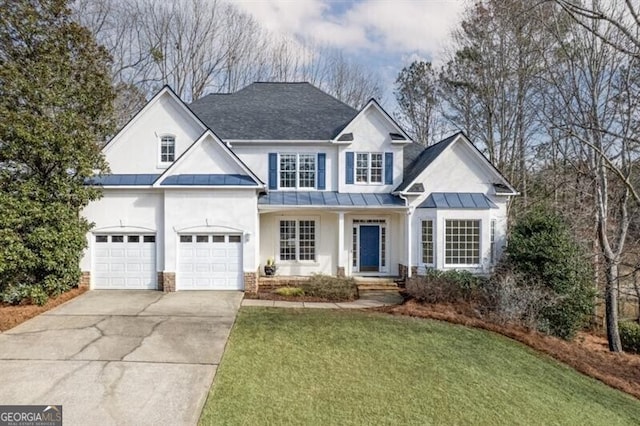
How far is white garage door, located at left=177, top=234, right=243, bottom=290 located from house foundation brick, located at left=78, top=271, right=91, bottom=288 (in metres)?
3.46

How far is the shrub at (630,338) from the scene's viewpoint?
549 inches

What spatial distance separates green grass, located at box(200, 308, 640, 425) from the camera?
5.80m

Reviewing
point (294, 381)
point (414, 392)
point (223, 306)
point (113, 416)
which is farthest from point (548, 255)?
point (113, 416)

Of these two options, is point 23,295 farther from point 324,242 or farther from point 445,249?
point 445,249

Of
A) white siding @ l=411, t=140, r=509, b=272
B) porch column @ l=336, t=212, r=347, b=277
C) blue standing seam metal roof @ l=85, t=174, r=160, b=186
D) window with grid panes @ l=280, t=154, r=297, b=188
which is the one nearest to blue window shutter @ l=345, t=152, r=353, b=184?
porch column @ l=336, t=212, r=347, b=277

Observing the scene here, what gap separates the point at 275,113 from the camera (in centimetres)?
1747

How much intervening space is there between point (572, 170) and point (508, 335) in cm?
1080

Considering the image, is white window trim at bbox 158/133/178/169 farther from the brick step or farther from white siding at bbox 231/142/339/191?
the brick step

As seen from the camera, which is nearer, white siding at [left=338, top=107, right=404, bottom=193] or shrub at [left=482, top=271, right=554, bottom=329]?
shrub at [left=482, top=271, right=554, bottom=329]

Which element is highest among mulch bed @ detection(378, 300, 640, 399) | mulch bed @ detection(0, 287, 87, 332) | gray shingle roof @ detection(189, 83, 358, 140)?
gray shingle roof @ detection(189, 83, 358, 140)

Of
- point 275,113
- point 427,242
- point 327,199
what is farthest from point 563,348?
point 275,113

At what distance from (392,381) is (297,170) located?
1101cm

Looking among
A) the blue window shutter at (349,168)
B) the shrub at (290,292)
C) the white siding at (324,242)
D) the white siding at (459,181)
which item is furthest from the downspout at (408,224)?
the shrub at (290,292)

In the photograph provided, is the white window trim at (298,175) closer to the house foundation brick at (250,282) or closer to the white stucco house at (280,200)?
the white stucco house at (280,200)
